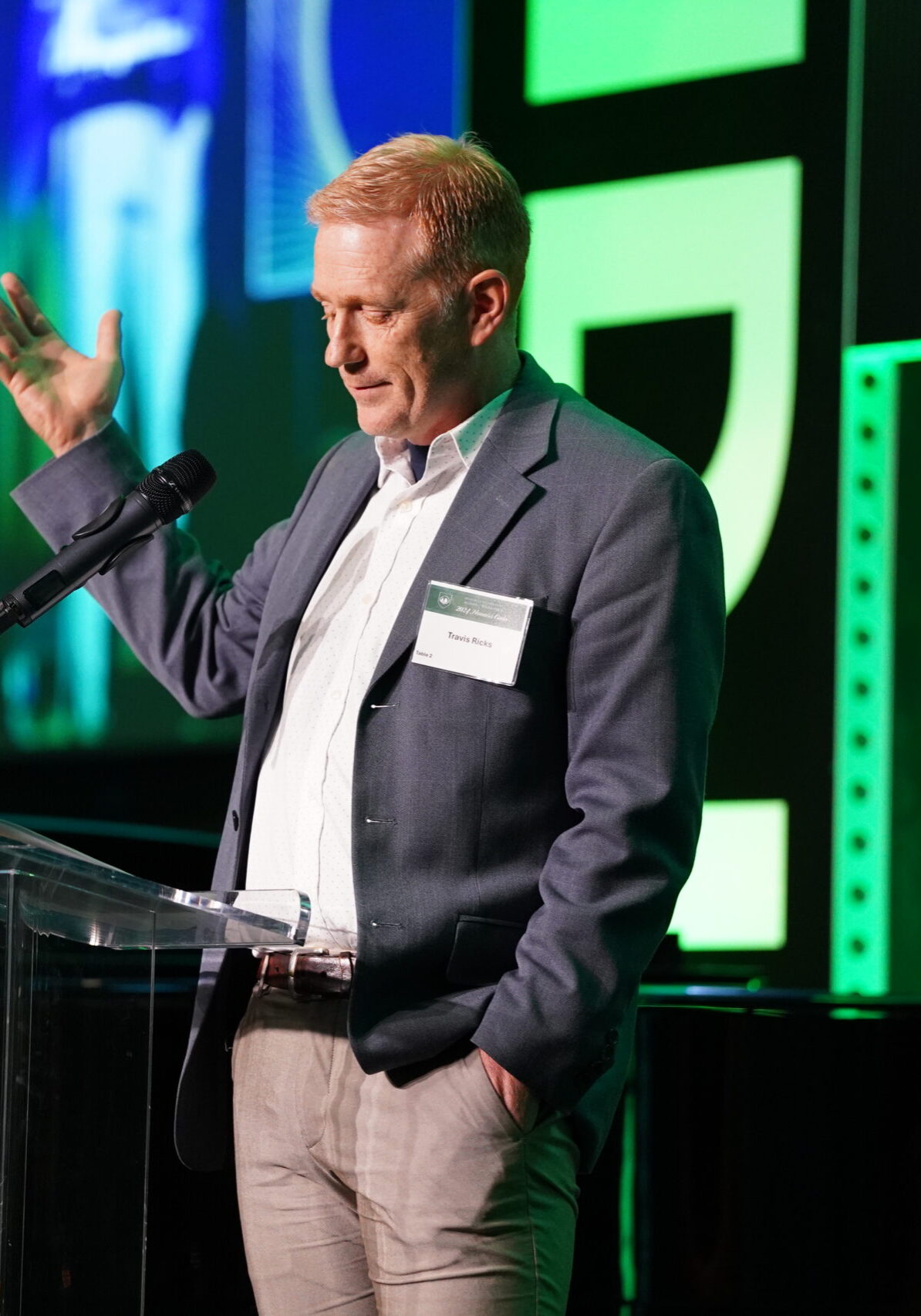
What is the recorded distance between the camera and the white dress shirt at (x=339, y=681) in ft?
5.31

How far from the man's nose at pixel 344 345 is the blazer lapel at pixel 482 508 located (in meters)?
0.17

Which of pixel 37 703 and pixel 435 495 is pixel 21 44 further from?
pixel 435 495

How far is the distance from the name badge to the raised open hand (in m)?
0.61

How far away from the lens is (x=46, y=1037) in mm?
1321

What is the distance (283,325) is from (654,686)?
2.24 metres

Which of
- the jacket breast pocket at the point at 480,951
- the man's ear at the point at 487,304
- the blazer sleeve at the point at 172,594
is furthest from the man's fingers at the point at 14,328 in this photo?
the jacket breast pocket at the point at 480,951

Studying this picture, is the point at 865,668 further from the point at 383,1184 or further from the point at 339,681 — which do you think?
the point at 383,1184

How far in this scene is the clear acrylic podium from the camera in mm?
1287

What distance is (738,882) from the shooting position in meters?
3.12

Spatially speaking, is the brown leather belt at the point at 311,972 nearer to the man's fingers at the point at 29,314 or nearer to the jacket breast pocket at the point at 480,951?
the jacket breast pocket at the point at 480,951

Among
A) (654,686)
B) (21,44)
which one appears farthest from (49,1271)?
(21,44)

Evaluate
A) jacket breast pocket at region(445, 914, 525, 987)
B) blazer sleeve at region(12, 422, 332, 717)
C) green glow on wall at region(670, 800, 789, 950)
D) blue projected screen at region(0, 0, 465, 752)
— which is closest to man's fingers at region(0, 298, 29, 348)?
blazer sleeve at region(12, 422, 332, 717)

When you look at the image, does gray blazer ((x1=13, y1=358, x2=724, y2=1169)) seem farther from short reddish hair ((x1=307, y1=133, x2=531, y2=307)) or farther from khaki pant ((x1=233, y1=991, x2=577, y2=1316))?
short reddish hair ((x1=307, y1=133, x2=531, y2=307))

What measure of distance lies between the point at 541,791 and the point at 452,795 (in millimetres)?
97
